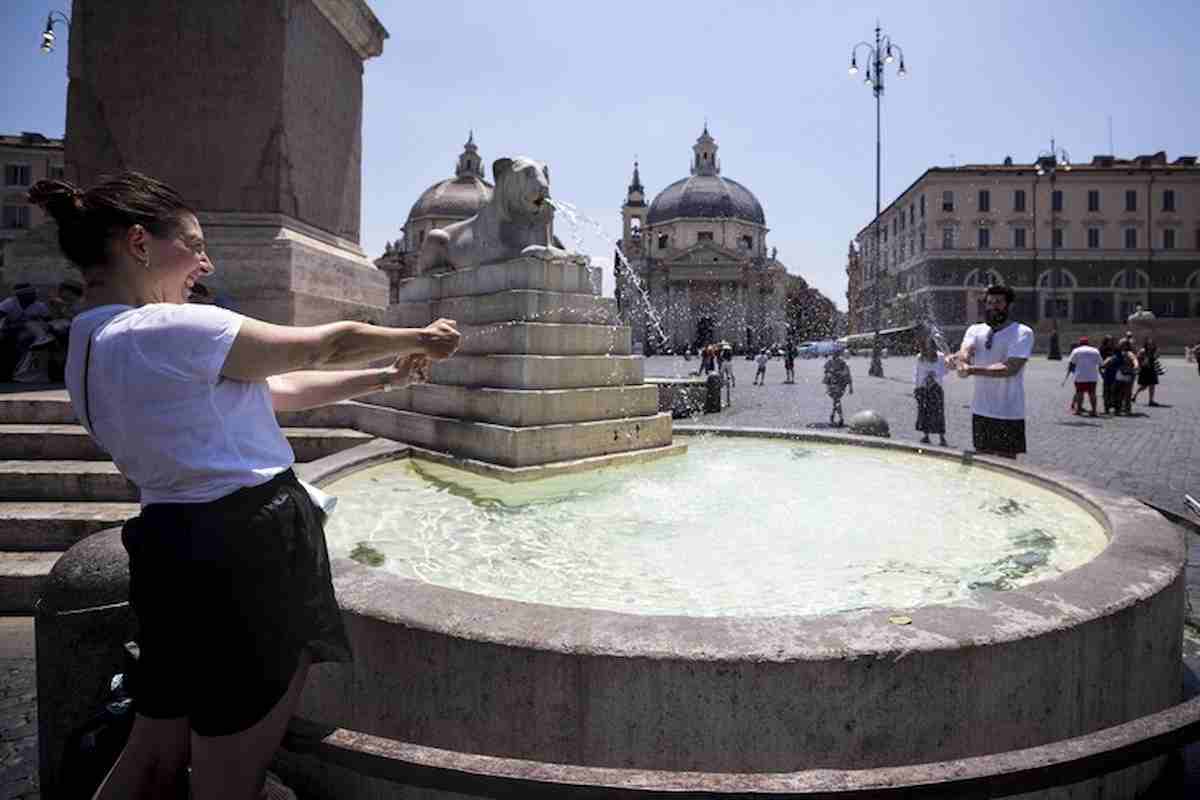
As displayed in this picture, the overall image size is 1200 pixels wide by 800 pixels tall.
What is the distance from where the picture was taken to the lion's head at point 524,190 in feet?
21.2

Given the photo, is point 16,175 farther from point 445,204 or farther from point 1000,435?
point 1000,435

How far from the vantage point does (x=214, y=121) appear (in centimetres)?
723

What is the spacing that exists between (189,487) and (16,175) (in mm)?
64716

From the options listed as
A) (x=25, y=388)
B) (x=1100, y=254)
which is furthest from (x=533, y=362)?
(x=1100, y=254)

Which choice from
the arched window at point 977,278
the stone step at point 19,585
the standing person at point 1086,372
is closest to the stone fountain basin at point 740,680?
the stone step at point 19,585

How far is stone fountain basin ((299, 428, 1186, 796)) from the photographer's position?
1.81 m

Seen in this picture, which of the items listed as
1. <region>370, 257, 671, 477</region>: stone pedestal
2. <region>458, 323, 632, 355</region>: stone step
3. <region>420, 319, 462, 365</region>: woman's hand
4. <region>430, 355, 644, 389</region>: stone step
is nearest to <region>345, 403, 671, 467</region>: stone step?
<region>370, 257, 671, 477</region>: stone pedestal

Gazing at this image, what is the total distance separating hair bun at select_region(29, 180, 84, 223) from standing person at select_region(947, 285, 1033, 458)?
4.96m

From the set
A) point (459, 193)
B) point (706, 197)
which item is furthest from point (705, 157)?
point (459, 193)

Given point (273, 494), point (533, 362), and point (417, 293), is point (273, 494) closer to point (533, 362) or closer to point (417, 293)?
point (533, 362)

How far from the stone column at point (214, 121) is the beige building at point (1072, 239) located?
210ft

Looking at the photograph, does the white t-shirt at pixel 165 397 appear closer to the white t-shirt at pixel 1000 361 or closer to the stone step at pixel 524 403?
the stone step at pixel 524 403

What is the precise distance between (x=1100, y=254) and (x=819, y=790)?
77.6 meters

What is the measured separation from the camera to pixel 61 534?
14.3 ft
